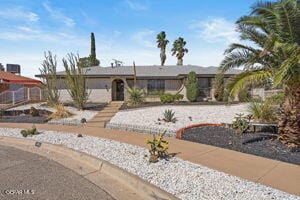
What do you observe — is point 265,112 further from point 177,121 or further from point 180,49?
point 180,49

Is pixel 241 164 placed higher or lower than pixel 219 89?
lower

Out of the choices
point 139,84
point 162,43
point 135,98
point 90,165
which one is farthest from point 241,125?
point 162,43

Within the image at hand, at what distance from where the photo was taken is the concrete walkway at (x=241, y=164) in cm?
570

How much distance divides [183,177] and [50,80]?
14.5 meters

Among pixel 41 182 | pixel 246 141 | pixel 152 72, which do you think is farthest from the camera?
pixel 152 72

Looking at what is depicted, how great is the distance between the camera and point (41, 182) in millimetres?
5793

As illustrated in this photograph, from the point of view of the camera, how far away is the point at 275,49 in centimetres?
834

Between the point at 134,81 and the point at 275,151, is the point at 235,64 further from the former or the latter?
the point at 134,81

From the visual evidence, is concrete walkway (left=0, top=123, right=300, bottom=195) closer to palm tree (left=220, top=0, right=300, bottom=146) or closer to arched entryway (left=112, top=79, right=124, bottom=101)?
palm tree (left=220, top=0, right=300, bottom=146)

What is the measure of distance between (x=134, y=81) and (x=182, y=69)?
20.2 feet

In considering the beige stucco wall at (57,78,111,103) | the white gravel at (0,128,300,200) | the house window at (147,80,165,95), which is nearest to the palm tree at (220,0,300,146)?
the white gravel at (0,128,300,200)

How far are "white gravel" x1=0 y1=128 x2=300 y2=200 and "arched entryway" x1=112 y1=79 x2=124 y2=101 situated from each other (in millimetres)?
17878

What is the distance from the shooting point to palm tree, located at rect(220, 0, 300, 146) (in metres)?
8.03

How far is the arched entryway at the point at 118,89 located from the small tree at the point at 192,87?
6421 millimetres
